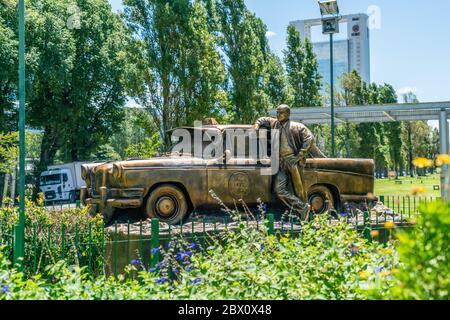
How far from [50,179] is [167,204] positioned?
24438 mm

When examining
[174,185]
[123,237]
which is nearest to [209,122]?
[174,185]

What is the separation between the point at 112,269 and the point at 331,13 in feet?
44.7

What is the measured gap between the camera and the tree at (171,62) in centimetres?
2458

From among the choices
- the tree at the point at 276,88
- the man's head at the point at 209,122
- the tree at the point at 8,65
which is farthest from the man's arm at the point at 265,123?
the tree at the point at 276,88

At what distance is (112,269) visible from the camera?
8.37 meters

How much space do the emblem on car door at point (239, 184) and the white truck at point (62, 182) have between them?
2247 centimetres

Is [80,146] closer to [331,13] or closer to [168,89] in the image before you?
[168,89]

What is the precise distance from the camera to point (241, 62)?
100.0ft

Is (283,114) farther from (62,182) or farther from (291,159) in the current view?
(62,182)

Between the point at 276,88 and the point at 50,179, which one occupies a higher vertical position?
the point at 276,88

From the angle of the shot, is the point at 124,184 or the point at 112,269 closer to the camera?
the point at 112,269
